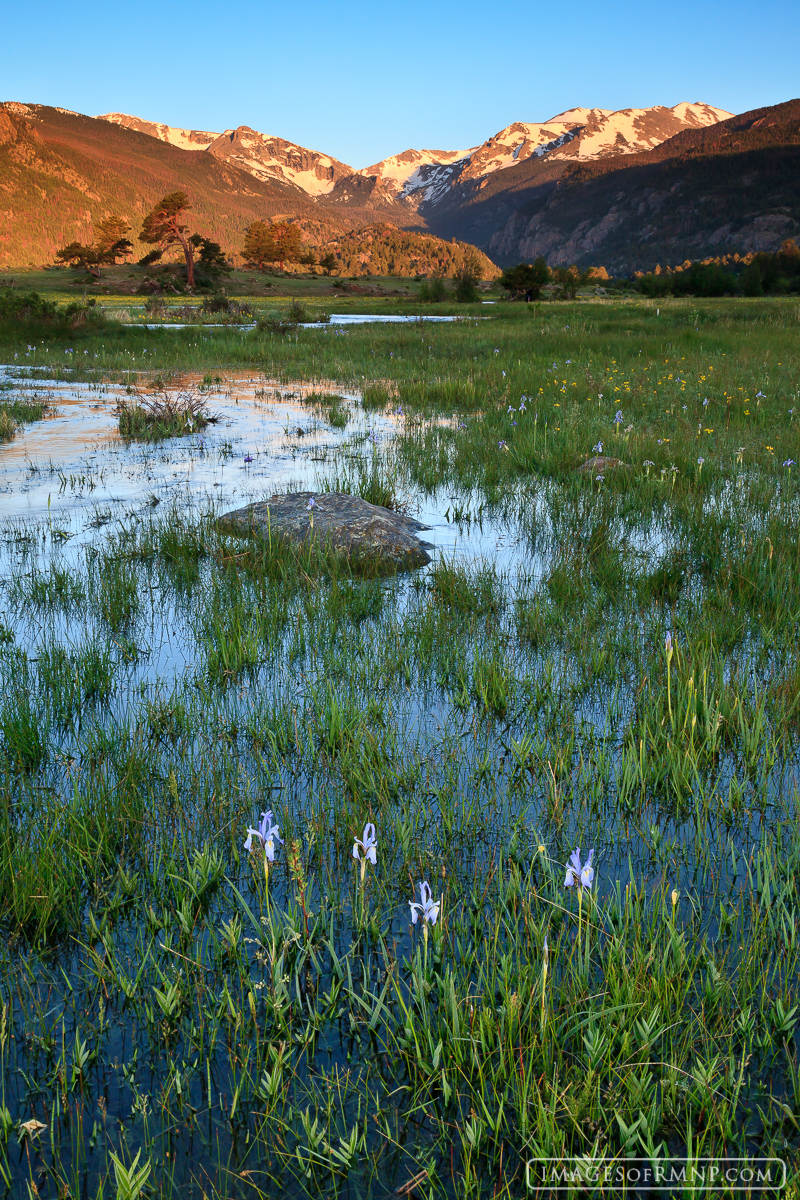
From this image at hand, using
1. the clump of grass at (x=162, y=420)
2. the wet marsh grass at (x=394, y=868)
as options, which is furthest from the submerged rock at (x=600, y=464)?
the clump of grass at (x=162, y=420)

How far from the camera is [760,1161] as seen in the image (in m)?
1.69

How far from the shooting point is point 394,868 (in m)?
2.69

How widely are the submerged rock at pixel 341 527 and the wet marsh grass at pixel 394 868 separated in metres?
0.37

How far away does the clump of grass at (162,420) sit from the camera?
11.5 m

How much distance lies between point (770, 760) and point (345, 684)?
A: 217cm

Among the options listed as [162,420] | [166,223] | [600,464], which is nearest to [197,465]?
[162,420]

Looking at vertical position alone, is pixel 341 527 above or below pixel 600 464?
below

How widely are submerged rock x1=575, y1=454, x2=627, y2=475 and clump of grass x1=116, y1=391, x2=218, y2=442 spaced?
6.64m

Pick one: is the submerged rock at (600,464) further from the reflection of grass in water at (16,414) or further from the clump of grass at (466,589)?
the reflection of grass in water at (16,414)

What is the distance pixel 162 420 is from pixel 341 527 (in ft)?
22.1

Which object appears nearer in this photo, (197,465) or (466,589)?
(466,589)

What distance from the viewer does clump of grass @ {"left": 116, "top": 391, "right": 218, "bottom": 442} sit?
454 inches

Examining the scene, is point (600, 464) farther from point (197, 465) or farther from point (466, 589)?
point (197, 465)

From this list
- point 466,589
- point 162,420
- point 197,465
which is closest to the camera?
point 466,589
